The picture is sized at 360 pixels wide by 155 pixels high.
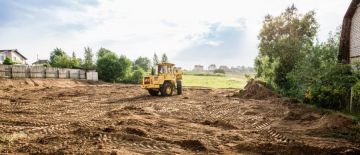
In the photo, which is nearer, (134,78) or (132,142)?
(132,142)


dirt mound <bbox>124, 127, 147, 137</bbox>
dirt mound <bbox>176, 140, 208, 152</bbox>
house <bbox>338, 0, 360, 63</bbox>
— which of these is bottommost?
dirt mound <bbox>176, 140, 208, 152</bbox>

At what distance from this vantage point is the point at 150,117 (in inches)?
493

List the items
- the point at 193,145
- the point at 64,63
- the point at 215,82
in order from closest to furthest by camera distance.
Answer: the point at 193,145
the point at 215,82
the point at 64,63

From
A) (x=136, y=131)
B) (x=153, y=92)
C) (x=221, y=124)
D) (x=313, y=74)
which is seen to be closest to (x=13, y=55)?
(x=153, y=92)

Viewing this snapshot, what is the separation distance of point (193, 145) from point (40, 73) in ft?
116

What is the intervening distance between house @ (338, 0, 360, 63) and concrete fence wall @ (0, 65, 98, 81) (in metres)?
30.9

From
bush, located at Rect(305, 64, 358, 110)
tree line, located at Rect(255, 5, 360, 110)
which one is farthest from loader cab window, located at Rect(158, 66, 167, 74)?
bush, located at Rect(305, 64, 358, 110)

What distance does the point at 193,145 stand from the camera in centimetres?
791

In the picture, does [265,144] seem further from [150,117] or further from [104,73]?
[104,73]

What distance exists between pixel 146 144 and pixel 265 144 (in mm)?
2988

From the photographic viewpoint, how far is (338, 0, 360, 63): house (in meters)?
15.8

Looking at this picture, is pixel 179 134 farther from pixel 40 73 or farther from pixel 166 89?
pixel 40 73

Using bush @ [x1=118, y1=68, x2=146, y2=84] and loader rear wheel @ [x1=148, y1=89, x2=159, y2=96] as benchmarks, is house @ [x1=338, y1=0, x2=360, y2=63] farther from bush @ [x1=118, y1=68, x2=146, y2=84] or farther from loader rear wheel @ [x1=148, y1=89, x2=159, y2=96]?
bush @ [x1=118, y1=68, x2=146, y2=84]

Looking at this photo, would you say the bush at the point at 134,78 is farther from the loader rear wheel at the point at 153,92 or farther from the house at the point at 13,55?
the loader rear wheel at the point at 153,92
